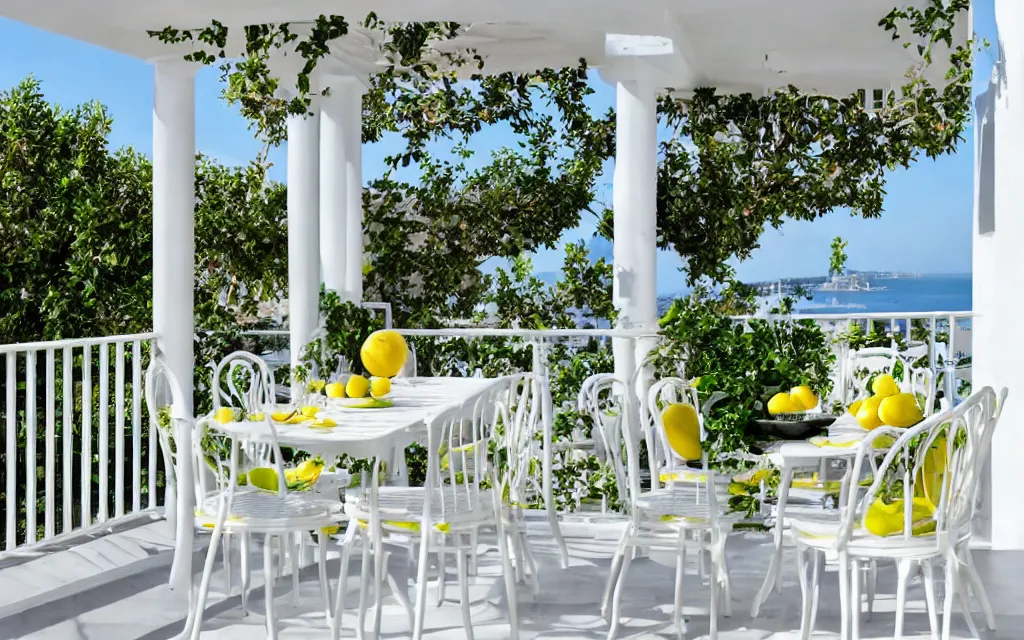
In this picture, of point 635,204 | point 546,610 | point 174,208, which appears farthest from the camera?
point 635,204

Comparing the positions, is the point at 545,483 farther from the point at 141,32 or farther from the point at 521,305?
the point at 521,305

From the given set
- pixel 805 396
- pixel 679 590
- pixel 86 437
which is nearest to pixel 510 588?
pixel 679 590

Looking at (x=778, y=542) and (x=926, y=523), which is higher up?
(x=926, y=523)

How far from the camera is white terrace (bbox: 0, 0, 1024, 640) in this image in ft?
12.6

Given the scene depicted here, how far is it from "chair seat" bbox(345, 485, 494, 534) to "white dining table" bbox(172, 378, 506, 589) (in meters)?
0.18

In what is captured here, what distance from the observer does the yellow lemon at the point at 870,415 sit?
3373mm

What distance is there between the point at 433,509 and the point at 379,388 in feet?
2.19

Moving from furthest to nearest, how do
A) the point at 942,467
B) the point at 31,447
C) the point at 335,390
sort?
1. the point at 31,447
2. the point at 335,390
3. the point at 942,467

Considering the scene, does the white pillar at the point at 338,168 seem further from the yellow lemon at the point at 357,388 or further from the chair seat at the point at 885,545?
the chair seat at the point at 885,545

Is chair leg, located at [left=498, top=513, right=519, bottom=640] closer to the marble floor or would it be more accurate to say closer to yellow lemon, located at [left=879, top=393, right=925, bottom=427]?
the marble floor

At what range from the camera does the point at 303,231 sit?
5379mm

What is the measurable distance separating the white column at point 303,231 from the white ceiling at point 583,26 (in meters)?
0.44

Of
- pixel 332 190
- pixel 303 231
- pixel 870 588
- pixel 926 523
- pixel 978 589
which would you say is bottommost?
pixel 870 588

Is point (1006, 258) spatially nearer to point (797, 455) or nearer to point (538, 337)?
point (797, 455)
